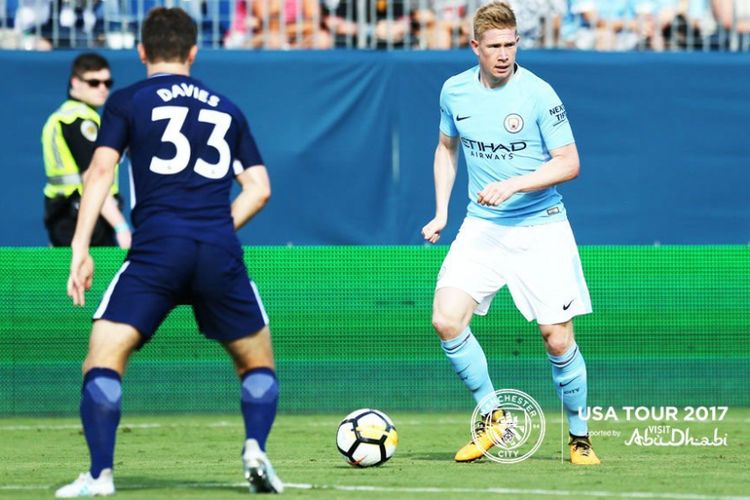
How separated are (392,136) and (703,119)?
301 cm

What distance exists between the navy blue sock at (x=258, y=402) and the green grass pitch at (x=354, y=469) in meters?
0.30

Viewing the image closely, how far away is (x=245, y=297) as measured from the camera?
244 inches

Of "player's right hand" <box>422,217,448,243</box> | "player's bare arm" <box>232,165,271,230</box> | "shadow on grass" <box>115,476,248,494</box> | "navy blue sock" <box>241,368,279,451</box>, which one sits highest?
"player's bare arm" <box>232,165,271,230</box>

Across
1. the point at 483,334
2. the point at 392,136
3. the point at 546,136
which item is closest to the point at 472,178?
the point at 546,136

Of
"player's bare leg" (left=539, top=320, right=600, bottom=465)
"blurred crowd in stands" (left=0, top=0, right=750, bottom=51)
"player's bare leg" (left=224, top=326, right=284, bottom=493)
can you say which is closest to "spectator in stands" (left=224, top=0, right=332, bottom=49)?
"blurred crowd in stands" (left=0, top=0, right=750, bottom=51)

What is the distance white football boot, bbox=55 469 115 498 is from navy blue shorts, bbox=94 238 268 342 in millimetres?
608

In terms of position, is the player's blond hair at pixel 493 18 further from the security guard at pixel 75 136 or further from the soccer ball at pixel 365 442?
the security guard at pixel 75 136

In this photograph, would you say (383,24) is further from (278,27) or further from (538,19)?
(538,19)

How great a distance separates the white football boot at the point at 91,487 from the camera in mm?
6023

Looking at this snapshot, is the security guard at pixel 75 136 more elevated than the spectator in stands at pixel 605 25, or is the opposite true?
the spectator in stands at pixel 605 25

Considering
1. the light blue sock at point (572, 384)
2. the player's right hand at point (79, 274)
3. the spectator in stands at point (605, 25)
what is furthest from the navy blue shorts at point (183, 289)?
the spectator in stands at point (605, 25)

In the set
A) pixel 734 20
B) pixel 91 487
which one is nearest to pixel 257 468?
pixel 91 487

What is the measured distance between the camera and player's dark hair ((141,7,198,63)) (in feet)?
20.2

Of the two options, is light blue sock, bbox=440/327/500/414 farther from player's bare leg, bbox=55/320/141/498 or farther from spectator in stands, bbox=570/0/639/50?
spectator in stands, bbox=570/0/639/50
